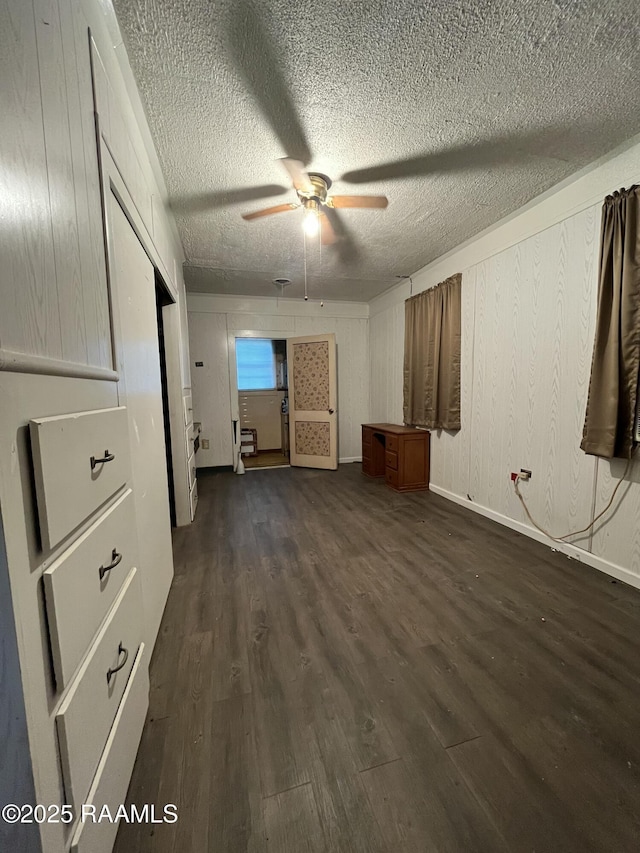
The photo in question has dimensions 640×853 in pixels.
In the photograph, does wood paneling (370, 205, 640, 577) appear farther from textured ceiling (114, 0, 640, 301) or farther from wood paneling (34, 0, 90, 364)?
wood paneling (34, 0, 90, 364)

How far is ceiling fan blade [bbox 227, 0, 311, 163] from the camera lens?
117cm

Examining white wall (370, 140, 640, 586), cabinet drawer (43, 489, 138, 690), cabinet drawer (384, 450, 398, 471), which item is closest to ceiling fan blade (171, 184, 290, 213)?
white wall (370, 140, 640, 586)

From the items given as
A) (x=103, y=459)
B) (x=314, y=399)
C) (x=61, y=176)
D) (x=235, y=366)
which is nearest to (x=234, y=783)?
(x=103, y=459)

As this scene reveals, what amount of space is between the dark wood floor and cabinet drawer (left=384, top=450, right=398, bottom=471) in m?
1.57

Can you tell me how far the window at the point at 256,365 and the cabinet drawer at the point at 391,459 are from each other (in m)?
3.00

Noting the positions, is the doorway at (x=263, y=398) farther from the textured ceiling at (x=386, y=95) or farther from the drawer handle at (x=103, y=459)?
the drawer handle at (x=103, y=459)

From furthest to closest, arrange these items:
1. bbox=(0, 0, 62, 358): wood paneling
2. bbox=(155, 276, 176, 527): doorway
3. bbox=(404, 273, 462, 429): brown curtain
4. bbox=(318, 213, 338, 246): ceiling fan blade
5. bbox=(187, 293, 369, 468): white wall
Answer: bbox=(187, 293, 369, 468): white wall → bbox=(404, 273, 462, 429): brown curtain → bbox=(155, 276, 176, 527): doorway → bbox=(318, 213, 338, 246): ceiling fan blade → bbox=(0, 0, 62, 358): wood paneling

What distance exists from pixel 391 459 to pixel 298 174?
291cm

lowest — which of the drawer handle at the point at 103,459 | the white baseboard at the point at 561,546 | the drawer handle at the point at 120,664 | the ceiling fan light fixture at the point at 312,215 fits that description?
the white baseboard at the point at 561,546

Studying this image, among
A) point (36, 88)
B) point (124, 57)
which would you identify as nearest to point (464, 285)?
point (124, 57)

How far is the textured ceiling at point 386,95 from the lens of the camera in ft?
3.83

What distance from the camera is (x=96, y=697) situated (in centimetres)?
73

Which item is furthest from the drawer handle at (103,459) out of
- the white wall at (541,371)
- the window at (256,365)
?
the window at (256,365)

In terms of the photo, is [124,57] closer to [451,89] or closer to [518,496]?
[451,89]
